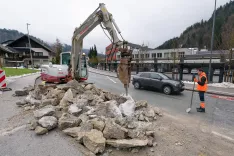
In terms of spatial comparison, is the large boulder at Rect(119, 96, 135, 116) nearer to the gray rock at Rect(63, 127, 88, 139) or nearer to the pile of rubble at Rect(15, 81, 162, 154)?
the pile of rubble at Rect(15, 81, 162, 154)

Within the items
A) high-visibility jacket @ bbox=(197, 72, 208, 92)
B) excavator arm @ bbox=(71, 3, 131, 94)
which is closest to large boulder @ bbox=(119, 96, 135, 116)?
excavator arm @ bbox=(71, 3, 131, 94)

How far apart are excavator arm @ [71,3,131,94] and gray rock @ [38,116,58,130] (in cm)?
259

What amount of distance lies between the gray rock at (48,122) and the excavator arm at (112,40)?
2595mm

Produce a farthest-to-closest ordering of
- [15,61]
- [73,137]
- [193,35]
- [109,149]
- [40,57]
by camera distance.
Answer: [193,35], [40,57], [15,61], [73,137], [109,149]

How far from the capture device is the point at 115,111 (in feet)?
15.8

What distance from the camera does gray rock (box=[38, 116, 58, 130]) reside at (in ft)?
13.9

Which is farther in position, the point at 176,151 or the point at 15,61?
the point at 15,61

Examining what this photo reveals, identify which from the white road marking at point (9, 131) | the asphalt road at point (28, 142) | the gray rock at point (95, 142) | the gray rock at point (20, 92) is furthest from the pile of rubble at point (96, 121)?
the gray rock at point (20, 92)

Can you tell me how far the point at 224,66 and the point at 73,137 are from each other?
1756 centimetres

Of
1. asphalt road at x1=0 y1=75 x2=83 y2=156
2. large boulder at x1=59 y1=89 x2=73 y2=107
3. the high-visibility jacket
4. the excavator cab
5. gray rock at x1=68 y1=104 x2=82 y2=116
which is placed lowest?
asphalt road at x1=0 y1=75 x2=83 y2=156

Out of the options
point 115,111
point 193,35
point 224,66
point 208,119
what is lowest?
point 208,119

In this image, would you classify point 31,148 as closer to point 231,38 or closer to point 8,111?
point 8,111

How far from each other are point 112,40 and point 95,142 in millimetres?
4521

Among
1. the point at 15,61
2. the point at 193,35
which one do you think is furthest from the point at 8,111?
the point at 193,35
